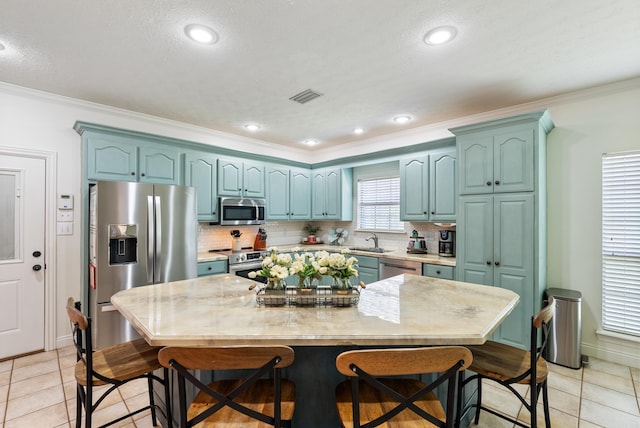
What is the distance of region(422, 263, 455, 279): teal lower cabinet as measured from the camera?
11.5 ft

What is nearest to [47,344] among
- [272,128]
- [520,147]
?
[272,128]

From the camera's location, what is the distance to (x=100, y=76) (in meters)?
2.74

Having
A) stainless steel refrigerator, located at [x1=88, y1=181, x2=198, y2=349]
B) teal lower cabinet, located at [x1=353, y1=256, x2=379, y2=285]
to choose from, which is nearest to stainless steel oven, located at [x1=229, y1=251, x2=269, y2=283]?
stainless steel refrigerator, located at [x1=88, y1=181, x2=198, y2=349]

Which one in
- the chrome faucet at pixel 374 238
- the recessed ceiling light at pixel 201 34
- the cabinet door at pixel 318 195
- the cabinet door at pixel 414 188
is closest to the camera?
the recessed ceiling light at pixel 201 34

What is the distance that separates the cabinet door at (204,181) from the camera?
3.95 m

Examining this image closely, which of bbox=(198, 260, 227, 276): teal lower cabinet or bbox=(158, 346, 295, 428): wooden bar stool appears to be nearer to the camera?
bbox=(158, 346, 295, 428): wooden bar stool

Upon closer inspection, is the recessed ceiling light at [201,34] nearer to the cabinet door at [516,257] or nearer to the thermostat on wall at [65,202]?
the thermostat on wall at [65,202]

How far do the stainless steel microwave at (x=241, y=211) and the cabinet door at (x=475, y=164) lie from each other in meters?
2.82

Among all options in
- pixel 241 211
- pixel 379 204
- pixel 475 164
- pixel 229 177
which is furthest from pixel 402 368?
pixel 379 204

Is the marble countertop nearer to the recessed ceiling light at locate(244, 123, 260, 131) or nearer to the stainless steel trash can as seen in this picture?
the stainless steel trash can

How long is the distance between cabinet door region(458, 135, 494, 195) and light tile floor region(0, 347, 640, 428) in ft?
6.17

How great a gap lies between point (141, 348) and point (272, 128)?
3.25m

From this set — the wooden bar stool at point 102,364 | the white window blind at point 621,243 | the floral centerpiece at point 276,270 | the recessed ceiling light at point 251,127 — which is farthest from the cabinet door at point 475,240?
the wooden bar stool at point 102,364

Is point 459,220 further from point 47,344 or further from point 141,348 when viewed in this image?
point 47,344
